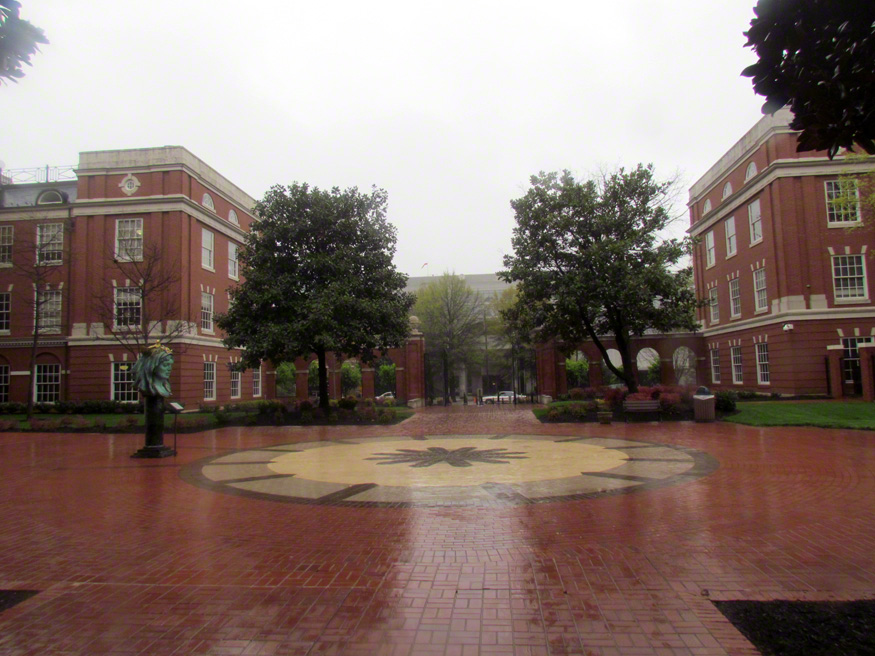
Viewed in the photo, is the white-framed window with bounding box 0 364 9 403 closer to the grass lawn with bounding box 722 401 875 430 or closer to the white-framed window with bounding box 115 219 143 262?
the white-framed window with bounding box 115 219 143 262

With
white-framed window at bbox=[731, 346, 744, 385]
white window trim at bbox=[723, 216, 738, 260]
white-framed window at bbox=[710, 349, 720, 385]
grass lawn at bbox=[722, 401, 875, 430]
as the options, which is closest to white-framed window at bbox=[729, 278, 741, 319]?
white window trim at bbox=[723, 216, 738, 260]

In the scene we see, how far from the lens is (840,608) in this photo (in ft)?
13.7

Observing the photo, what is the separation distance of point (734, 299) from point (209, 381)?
101ft

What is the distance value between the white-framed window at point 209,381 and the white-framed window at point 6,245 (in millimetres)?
12487

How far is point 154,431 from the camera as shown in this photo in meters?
13.5

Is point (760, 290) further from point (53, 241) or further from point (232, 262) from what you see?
point (53, 241)

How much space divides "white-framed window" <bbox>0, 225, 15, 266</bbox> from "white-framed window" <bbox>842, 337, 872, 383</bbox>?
43.6 m

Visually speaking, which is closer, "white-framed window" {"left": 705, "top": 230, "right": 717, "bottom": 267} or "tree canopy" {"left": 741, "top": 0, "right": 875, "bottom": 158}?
"tree canopy" {"left": 741, "top": 0, "right": 875, "bottom": 158}

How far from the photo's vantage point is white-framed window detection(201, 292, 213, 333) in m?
33.1

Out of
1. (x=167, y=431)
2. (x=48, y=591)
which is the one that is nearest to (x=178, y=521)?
(x=48, y=591)

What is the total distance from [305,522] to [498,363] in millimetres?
41567

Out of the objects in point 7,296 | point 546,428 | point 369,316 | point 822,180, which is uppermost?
point 822,180

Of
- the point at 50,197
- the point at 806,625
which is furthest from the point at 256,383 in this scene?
the point at 806,625

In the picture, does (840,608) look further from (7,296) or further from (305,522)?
(7,296)
